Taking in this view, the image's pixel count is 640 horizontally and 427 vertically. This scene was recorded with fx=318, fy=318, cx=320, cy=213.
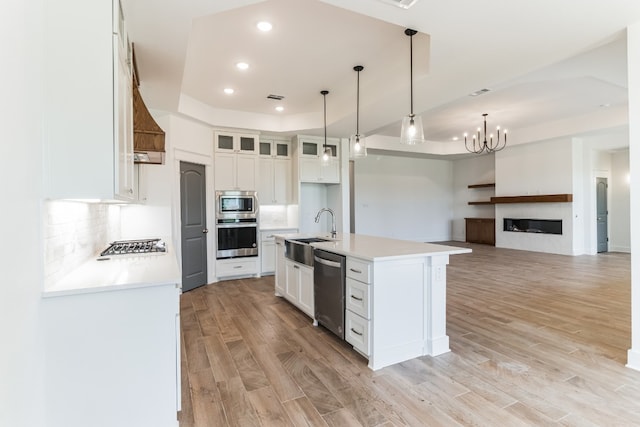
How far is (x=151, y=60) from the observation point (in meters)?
3.00

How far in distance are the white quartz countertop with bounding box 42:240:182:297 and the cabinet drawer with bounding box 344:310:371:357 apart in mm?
1479

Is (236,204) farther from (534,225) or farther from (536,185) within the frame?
(534,225)

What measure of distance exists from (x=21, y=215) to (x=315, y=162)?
5251 millimetres

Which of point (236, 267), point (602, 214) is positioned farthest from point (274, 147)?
point (602, 214)

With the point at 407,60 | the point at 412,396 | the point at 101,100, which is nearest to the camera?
the point at 101,100

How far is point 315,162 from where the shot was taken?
630 centimetres

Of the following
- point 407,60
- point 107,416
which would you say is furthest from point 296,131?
point 107,416

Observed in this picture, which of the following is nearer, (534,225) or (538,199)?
(538,199)

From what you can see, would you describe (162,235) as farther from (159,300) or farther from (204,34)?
(159,300)

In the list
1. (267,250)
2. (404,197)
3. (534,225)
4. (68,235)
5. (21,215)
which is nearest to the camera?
(21,215)

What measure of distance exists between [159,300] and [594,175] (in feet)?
32.6

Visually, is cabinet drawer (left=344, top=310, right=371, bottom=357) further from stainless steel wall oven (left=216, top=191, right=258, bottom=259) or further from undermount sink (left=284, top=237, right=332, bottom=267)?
stainless steel wall oven (left=216, top=191, right=258, bottom=259)

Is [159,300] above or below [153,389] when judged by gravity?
above

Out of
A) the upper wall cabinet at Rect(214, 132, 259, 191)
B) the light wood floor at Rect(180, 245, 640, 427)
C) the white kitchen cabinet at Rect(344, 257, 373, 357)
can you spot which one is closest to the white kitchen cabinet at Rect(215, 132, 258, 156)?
the upper wall cabinet at Rect(214, 132, 259, 191)
